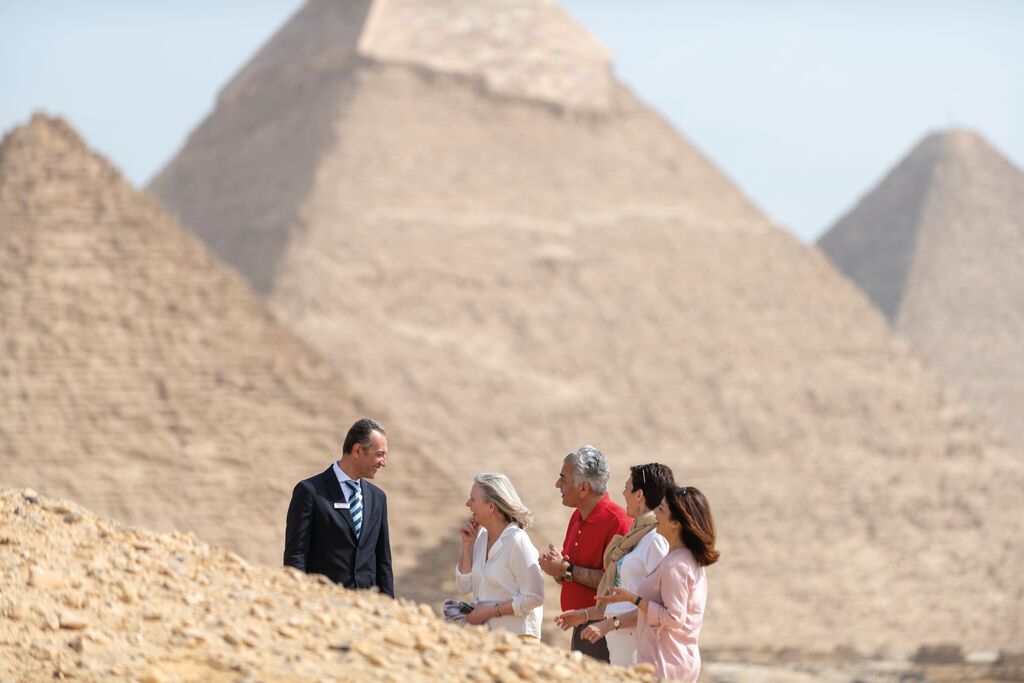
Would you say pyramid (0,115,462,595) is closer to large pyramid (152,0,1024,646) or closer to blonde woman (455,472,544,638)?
large pyramid (152,0,1024,646)

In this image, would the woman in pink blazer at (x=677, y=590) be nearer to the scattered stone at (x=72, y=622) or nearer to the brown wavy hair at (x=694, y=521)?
the brown wavy hair at (x=694, y=521)

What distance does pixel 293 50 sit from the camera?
196 ft

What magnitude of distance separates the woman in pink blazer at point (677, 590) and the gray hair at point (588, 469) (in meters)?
0.49

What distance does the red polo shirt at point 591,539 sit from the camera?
938cm

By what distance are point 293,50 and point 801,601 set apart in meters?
20.7

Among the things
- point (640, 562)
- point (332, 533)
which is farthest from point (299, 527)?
point (640, 562)

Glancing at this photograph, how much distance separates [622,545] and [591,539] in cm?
31

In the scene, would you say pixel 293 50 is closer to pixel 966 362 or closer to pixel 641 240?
pixel 641 240

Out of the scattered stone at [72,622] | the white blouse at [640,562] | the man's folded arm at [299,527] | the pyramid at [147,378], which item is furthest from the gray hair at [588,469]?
Answer: the pyramid at [147,378]

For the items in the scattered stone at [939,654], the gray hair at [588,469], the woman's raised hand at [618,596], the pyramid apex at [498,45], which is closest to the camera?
the woman's raised hand at [618,596]

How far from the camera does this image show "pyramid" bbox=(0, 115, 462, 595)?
98.8 feet

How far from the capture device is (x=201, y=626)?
8.38 meters

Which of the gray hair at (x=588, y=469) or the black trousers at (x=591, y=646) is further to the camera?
the black trousers at (x=591, y=646)

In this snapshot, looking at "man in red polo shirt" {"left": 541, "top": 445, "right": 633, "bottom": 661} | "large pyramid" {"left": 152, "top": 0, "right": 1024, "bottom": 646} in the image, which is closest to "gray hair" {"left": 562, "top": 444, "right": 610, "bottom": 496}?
"man in red polo shirt" {"left": 541, "top": 445, "right": 633, "bottom": 661}
